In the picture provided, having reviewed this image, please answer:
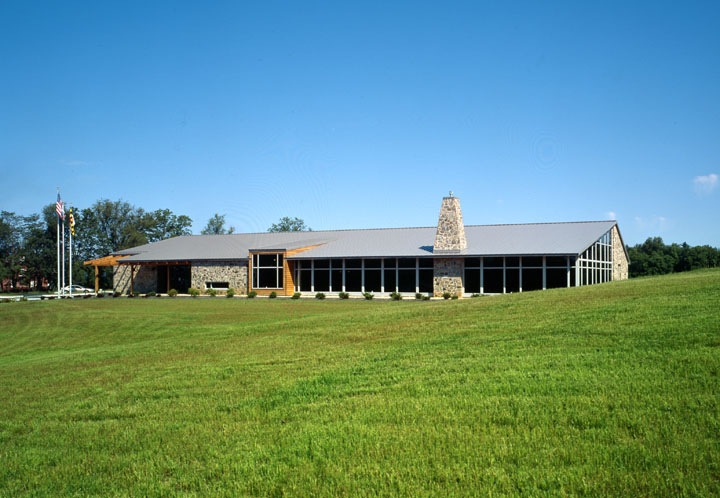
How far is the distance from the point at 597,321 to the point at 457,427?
5.01 m

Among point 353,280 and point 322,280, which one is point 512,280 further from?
point 322,280

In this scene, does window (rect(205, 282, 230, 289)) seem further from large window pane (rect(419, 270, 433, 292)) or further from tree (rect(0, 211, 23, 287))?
tree (rect(0, 211, 23, 287))

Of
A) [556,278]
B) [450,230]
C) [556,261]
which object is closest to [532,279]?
[556,278]

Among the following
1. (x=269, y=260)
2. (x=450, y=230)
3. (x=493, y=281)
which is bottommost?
(x=493, y=281)

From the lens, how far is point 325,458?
438 centimetres

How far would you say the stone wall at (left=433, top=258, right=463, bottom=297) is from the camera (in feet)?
105

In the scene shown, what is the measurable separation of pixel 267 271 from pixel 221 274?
13.6 ft

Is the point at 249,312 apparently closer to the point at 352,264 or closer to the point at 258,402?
the point at 352,264

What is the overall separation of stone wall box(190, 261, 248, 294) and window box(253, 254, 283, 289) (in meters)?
1.25

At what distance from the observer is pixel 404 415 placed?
5207 mm

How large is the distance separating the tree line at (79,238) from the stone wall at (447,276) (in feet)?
129

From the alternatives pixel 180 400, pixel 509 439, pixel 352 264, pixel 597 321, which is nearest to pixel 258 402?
pixel 180 400

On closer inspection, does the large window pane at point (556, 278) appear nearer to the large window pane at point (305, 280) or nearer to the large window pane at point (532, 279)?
the large window pane at point (532, 279)

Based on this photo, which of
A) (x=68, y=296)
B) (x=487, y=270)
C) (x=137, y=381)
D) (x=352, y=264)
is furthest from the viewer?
(x=68, y=296)
